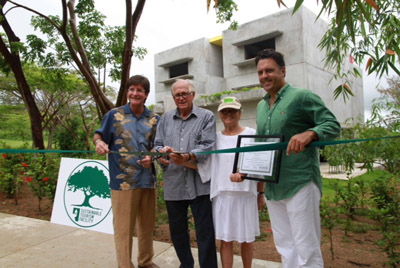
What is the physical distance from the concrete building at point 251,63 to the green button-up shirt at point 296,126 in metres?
12.4

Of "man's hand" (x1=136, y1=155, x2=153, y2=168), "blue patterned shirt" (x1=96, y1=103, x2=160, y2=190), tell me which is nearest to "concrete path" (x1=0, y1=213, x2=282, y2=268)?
"blue patterned shirt" (x1=96, y1=103, x2=160, y2=190)

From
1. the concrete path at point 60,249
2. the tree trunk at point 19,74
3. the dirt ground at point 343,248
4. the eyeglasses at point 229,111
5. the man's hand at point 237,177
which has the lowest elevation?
the dirt ground at point 343,248

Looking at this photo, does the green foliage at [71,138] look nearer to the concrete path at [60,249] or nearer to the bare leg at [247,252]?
the concrete path at [60,249]

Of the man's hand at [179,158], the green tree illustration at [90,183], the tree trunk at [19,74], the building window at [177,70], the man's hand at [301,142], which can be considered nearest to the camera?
the man's hand at [301,142]

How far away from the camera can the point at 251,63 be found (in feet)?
59.3

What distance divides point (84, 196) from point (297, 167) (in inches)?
137

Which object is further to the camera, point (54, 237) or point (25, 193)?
point (25, 193)

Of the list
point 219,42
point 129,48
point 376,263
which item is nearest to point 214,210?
point 376,263

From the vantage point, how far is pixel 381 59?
285 centimetres

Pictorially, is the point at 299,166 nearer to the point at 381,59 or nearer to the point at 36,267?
the point at 381,59

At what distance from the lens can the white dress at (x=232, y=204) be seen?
2.30 meters

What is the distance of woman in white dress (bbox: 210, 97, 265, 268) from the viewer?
7.54ft

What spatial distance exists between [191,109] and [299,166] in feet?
3.42

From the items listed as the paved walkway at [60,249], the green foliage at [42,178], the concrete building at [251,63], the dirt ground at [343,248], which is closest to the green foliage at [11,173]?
the green foliage at [42,178]
